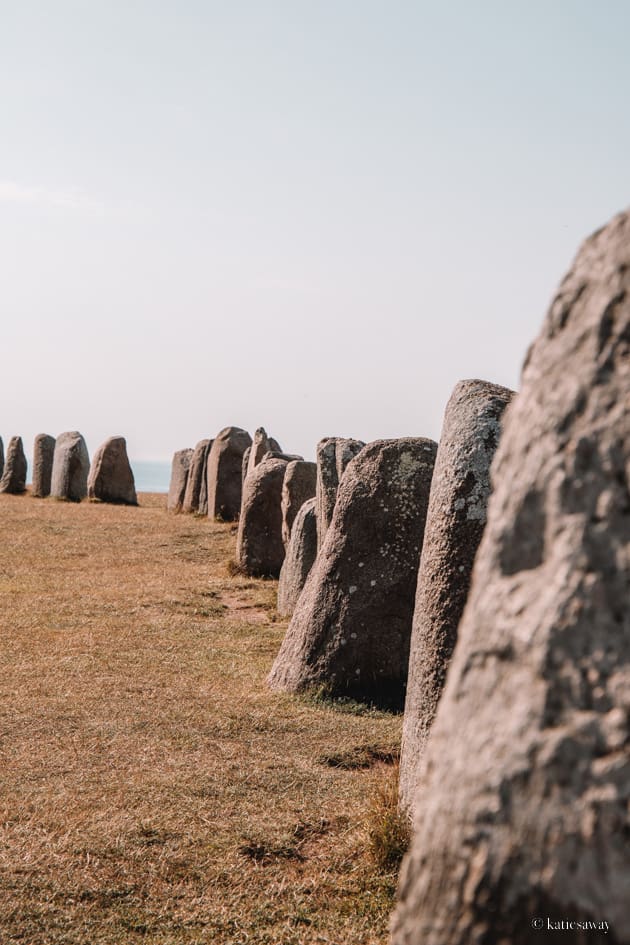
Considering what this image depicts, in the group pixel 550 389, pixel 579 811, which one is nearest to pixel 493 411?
pixel 550 389

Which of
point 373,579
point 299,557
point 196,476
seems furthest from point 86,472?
point 373,579

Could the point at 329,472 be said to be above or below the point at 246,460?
below

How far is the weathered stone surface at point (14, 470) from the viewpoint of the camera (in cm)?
2455

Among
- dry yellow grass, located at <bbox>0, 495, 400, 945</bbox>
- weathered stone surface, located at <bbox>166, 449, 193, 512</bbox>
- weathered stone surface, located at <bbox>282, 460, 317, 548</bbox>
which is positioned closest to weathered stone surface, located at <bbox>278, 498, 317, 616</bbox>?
dry yellow grass, located at <bbox>0, 495, 400, 945</bbox>

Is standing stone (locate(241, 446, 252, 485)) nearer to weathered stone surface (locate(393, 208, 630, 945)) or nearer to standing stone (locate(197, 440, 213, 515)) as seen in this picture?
standing stone (locate(197, 440, 213, 515))

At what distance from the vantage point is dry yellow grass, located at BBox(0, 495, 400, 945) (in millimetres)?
3918

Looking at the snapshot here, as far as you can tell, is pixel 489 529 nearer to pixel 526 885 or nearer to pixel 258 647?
pixel 526 885

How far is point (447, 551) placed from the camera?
4.63 meters

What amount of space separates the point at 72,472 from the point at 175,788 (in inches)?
735

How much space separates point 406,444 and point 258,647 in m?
2.79

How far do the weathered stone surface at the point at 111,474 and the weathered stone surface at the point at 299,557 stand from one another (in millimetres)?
13012

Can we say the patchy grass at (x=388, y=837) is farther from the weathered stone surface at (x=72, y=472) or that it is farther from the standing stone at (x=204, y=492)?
the weathered stone surface at (x=72, y=472)

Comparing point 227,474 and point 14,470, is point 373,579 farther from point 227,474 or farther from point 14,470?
point 14,470

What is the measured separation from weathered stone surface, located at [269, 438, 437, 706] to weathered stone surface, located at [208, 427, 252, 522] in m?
11.6
